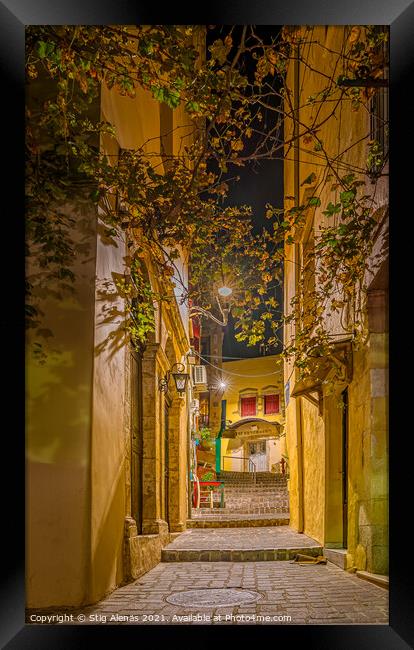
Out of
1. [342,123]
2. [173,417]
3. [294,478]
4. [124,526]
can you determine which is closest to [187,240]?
[342,123]

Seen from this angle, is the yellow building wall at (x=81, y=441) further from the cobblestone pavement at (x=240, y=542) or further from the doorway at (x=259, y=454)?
the doorway at (x=259, y=454)

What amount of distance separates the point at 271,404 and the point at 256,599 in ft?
96.5

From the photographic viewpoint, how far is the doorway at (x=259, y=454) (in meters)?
33.6

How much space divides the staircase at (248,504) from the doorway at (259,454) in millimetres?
7172

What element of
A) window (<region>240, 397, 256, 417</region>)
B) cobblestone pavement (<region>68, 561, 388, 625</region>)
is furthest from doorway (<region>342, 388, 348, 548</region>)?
window (<region>240, 397, 256, 417</region>)

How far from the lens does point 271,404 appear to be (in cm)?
3469

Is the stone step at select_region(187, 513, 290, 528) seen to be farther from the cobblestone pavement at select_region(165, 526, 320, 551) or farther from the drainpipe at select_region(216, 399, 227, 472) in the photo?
the drainpipe at select_region(216, 399, 227, 472)

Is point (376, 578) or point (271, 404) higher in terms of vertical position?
point (271, 404)

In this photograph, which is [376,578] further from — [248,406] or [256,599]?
[248,406]

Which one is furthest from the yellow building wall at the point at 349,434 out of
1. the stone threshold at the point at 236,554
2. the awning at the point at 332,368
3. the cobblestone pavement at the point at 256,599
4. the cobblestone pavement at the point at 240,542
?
the cobblestone pavement at the point at 256,599

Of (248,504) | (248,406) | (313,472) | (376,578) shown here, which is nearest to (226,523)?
(313,472)

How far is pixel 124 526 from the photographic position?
250 inches
